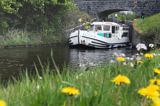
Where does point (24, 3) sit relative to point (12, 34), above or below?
above

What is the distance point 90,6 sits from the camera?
51188 millimetres

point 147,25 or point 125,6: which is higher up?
point 125,6

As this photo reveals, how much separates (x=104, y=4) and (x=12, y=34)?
15071mm

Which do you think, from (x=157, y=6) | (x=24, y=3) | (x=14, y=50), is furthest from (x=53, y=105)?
(x=157, y=6)

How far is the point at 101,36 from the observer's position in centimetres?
4125

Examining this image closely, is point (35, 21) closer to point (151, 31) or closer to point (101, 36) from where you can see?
point (101, 36)

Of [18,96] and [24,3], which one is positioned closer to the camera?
[18,96]

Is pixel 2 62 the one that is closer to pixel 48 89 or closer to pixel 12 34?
pixel 12 34

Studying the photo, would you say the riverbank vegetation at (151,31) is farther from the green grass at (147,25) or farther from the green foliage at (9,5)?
the green foliage at (9,5)

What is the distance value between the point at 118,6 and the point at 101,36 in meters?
9.08

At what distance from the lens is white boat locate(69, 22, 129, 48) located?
40.1 metres

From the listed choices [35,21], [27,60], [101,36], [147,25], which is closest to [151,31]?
[147,25]

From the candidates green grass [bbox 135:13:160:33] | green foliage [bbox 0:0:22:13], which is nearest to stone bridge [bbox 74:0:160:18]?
green grass [bbox 135:13:160:33]

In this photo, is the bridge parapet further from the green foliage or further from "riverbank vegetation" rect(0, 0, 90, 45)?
the green foliage
